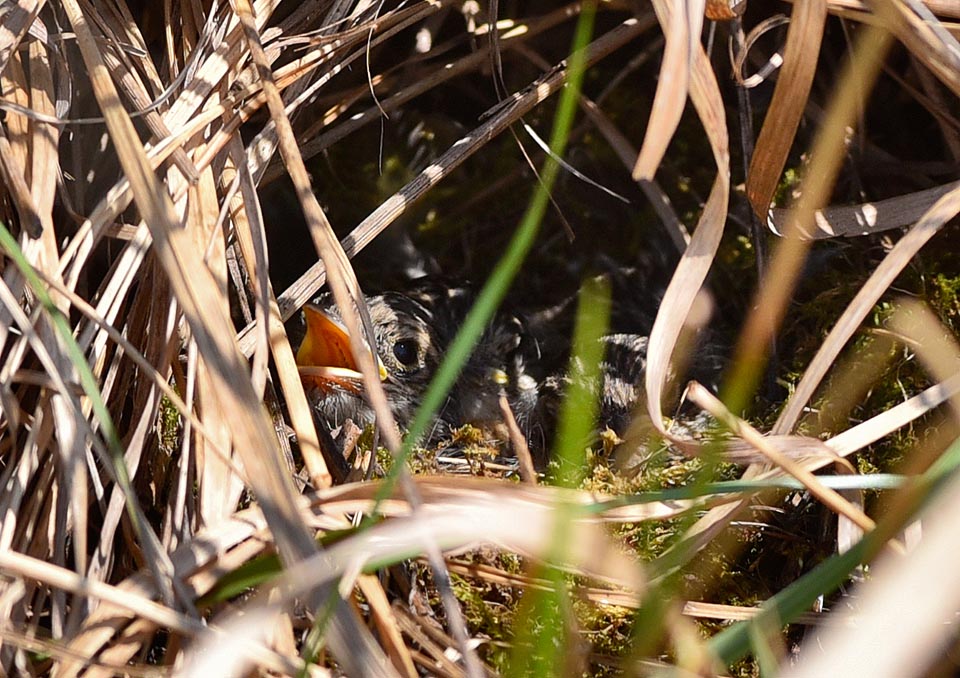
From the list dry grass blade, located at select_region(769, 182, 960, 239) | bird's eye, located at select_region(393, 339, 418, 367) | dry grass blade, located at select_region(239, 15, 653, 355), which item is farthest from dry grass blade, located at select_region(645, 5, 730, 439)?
bird's eye, located at select_region(393, 339, 418, 367)

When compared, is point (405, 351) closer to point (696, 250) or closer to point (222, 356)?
point (696, 250)

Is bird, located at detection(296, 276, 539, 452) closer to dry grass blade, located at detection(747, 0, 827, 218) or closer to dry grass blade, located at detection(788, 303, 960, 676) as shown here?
dry grass blade, located at detection(747, 0, 827, 218)

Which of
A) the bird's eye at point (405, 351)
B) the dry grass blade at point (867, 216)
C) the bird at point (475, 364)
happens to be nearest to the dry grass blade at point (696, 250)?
the dry grass blade at point (867, 216)

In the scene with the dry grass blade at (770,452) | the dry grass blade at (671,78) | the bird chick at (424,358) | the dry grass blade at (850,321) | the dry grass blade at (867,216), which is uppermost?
the dry grass blade at (671,78)

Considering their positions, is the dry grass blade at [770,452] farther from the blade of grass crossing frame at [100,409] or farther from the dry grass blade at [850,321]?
the blade of grass crossing frame at [100,409]

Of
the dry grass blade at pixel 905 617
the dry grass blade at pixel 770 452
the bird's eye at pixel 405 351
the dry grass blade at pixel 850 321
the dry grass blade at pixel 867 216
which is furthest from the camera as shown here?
the bird's eye at pixel 405 351

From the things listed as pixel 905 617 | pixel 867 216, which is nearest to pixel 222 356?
pixel 905 617

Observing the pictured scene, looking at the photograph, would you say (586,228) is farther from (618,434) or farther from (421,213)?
(618,434)
